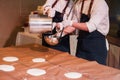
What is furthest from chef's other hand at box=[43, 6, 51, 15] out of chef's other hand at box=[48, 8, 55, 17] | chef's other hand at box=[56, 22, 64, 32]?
chef's other hand at box=[56, 22, 64, 32]

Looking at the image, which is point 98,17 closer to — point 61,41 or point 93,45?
point 93,45

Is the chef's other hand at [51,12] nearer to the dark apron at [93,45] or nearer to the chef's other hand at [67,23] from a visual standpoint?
the chef's other hand at [67,23]

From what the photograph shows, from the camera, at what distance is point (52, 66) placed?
147cm

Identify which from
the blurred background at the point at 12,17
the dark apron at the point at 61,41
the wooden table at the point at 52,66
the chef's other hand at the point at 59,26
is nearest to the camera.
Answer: the wooden table at the point at 52,66

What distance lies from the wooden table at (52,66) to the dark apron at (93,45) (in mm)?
326

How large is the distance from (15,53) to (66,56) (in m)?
0.36

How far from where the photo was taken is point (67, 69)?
1.44 metres

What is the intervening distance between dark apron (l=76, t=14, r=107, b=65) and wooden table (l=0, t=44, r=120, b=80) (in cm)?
33

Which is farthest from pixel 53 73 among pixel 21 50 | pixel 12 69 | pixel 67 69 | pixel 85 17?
pixel 85 17

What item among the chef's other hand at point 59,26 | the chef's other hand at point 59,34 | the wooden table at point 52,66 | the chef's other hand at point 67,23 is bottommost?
the wooden table at point 52,66

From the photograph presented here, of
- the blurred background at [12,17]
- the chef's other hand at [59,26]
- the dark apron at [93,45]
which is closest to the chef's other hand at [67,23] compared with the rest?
the chef's other hand at [59,26]

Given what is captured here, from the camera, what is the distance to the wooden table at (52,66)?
1310 millimetres

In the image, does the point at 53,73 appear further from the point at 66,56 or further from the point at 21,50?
the point at 21,50

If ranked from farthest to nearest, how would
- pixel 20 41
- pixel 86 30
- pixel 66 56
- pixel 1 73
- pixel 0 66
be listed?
pixel 20 41 < pixel 86 30 < pixel 66 56 < pixel 0 66 < pixel 1 73
